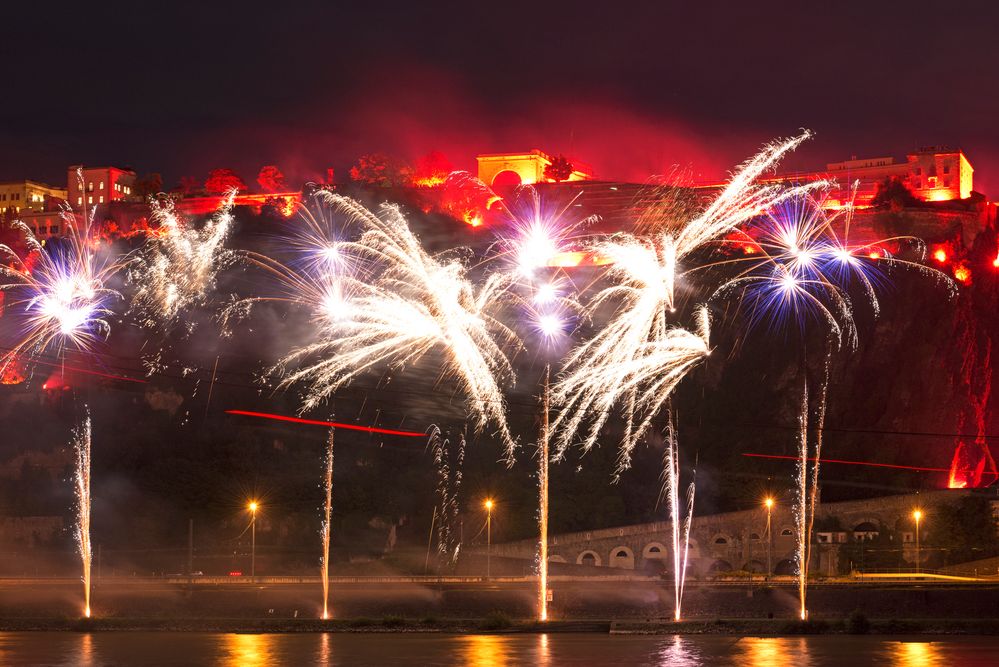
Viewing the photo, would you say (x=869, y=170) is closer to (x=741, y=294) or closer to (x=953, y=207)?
(x=953, y=207)

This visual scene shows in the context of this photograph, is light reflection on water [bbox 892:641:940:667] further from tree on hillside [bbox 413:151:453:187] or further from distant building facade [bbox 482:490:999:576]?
tree on hillside [bbox 413:151:453:187]

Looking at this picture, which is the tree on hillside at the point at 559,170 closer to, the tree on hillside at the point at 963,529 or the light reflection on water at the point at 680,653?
the tree on hillside at the point at 963,529

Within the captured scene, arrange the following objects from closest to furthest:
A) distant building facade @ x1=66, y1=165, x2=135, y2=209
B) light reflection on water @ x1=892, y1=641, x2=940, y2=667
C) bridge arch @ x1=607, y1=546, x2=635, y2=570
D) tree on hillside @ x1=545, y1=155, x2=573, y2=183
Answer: light reflection on water @ x1=892, y1=641, x2=940, y2=667, bridge arch @ x1=607, y1=546, x2=635, y2=570, tree on hillside @ x1=545, y1=155, x2=573, y2=183, distant building facade @ x1=66, y1=165, x2=135, y2=209

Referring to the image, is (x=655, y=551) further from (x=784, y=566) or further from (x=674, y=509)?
(x=674, y=509)

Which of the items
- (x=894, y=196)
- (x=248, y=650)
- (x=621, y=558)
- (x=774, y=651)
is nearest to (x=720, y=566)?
(x=621, y=558)

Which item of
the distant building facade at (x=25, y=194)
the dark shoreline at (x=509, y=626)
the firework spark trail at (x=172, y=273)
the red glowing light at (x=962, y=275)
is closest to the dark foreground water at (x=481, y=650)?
the dark shoreline at (x=509, y=626)

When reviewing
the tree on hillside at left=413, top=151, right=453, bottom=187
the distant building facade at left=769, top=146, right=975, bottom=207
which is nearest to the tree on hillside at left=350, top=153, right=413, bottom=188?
the tree on hillside at left=413, top=151, right=453, bottom=187
